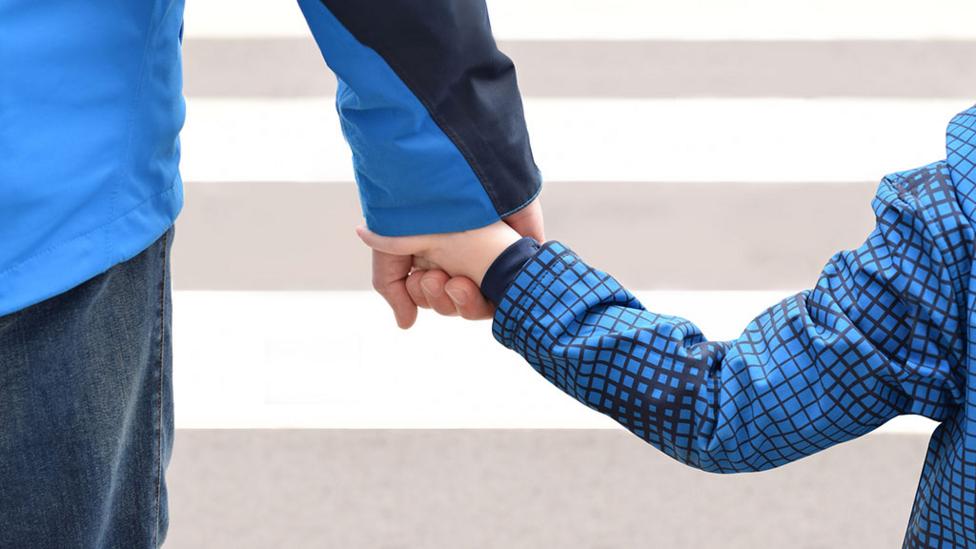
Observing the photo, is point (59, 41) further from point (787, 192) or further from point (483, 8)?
point (787, 192)

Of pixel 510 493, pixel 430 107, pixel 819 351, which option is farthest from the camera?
pixel 510 493

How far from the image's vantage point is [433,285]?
98cm

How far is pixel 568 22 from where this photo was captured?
1795mm

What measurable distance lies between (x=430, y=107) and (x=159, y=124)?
0.19m

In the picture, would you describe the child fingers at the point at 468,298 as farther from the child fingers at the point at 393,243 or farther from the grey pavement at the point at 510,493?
the grey pavement at the point at 510,493

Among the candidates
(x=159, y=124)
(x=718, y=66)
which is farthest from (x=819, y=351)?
(x=718, y=66)

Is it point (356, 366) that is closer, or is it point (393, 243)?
point (393, 243)

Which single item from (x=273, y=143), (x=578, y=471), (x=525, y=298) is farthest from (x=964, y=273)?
(x=273, y=143)

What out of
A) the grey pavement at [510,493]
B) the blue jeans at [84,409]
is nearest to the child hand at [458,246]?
the blue jeans at [84,409]

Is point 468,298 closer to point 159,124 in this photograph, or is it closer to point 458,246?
point 458,246

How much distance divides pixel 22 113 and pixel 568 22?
1212 millimetres

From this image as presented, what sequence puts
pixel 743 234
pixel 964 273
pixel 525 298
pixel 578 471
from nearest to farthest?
pixel 964 273 < pixel 525 298 < pixel 578 471 < pixel 743 234

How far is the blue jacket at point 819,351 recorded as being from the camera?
27.0 inches

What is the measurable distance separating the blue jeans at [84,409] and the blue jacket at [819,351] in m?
0.27
